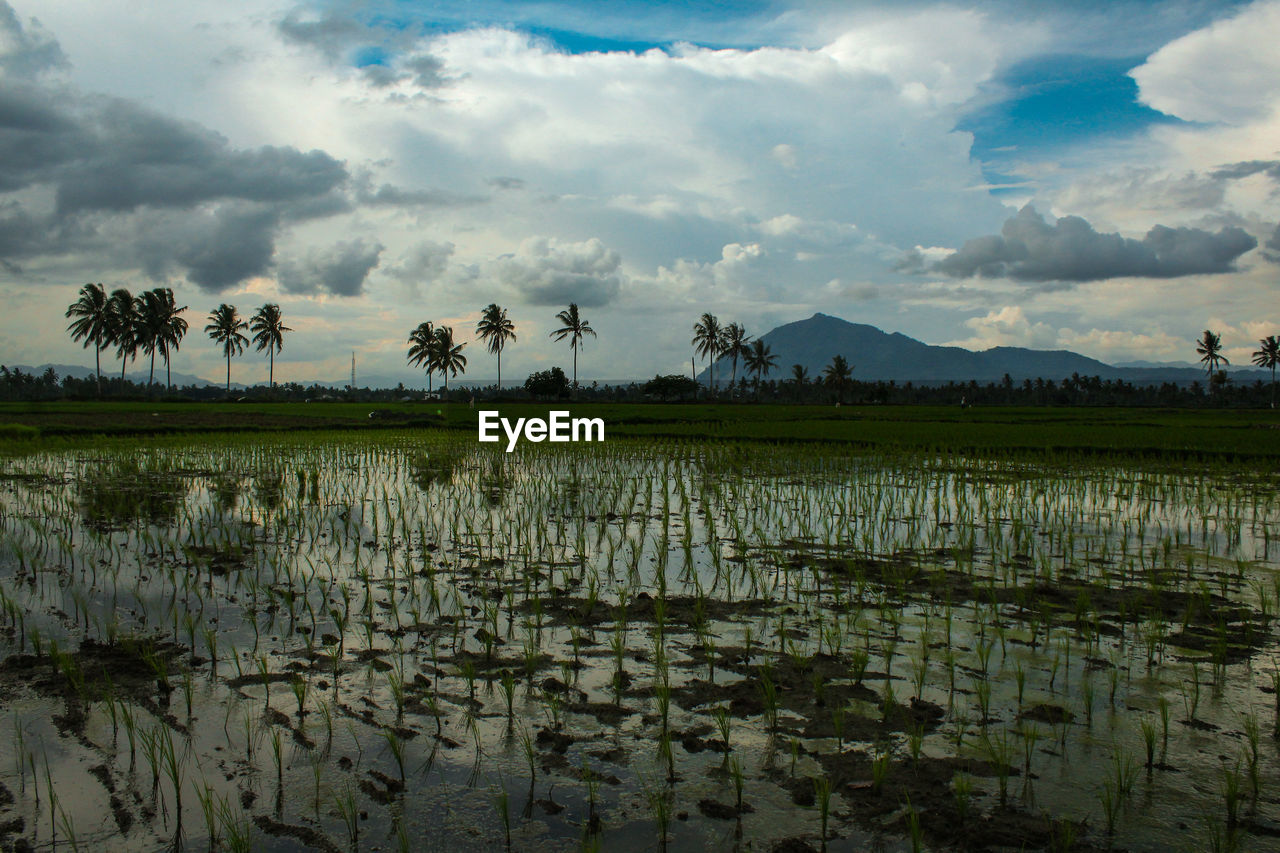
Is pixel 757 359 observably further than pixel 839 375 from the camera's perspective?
Yes

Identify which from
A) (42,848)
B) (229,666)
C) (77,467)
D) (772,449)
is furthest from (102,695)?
(772,449)

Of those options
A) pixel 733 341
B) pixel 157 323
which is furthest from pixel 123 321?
pixel 733 341

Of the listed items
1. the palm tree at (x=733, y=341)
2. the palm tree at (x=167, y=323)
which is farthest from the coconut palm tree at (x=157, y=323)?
the palm tree at (x=733, y=341)

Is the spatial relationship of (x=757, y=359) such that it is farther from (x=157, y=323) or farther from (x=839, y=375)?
(x=157, y=323)

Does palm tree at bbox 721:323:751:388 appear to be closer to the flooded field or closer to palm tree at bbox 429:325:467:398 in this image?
palm tree at bbox 429:325:467:398

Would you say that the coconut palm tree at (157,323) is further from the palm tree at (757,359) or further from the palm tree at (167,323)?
the palm tree at (757,359)

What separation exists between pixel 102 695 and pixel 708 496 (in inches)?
332

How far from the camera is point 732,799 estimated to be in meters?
3.06

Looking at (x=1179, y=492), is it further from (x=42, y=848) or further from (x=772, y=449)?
(x=42, y=848)

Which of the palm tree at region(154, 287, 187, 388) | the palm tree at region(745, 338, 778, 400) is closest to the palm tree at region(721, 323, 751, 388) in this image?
the palm tree at region(745, 338, 778, 400)

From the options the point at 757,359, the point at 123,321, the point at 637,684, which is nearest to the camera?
the point at 637,684

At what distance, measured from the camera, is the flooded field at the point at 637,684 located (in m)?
2.93

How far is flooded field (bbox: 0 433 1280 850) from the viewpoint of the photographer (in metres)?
2.93

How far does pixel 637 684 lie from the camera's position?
422cm
